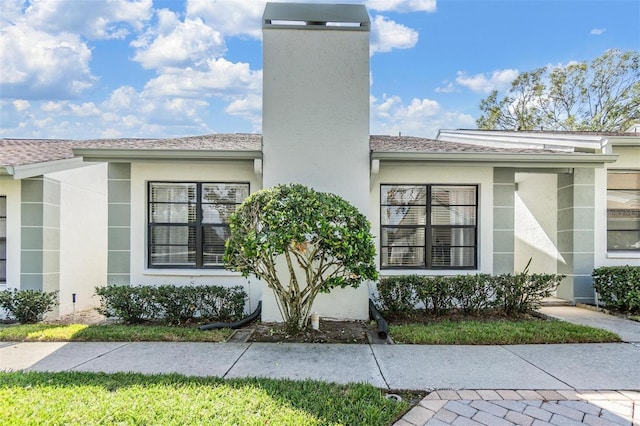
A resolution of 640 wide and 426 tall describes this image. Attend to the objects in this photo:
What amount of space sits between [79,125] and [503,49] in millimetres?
19416

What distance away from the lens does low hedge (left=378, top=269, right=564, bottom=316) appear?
648 centimetres

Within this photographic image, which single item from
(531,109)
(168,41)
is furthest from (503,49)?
(168,41)

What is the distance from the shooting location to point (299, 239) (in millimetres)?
4934

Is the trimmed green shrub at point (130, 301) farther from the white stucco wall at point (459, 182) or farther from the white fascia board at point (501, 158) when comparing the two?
the white fascia board at point (501, 158)

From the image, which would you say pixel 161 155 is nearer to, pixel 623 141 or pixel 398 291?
pixel 398 291

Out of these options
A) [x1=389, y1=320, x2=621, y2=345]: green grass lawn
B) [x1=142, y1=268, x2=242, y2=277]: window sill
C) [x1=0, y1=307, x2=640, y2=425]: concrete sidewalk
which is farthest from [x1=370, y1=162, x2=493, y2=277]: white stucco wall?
[x1=142, y1=268, x2=242, y2=277]: window sill

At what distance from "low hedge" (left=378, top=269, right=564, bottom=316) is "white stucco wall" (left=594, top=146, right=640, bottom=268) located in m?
2.33

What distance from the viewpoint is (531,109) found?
25719 mm

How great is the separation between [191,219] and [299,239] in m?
3.29

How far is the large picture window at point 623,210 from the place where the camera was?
8.11 metres

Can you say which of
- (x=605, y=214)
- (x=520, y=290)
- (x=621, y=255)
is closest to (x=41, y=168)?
(x=520, y=290)

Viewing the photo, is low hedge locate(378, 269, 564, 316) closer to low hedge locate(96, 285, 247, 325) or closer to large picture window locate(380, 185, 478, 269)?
large picture window locate(380, 185, 478, 269)

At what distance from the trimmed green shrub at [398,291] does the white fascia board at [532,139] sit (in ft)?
16.8

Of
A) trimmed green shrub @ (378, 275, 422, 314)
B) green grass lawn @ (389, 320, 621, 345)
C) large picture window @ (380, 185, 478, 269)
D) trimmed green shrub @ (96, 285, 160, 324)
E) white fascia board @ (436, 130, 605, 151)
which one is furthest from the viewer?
white fascia board @ (436, 130, 605, 151)
